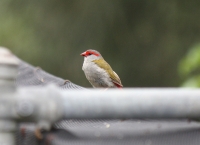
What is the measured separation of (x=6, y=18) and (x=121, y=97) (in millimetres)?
10729

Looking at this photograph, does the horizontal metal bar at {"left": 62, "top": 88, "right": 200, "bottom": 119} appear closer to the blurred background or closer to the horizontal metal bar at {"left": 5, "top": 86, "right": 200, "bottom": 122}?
the horizontal metal bar at {"left": 5, "top": 86, "right": 200, "bottom": 122}

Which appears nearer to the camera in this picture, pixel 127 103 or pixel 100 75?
pixel 127 103

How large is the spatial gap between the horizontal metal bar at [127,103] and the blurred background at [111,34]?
10279mm

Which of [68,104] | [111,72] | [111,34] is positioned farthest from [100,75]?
[111,34]

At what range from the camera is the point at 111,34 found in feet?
41.5

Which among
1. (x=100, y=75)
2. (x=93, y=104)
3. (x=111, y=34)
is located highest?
(x=111, y=34)

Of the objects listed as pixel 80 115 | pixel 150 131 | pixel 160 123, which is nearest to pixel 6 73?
pixel 80 115

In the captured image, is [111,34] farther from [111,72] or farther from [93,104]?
[93,104]

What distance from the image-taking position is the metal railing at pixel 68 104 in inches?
46.9

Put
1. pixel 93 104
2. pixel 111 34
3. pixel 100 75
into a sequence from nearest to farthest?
1. pixel 93 104
2. pixel 100 75
3. pixel 111 34

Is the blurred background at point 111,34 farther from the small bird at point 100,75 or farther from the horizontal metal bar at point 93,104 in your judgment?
the horizontal metal bar at point 93,104

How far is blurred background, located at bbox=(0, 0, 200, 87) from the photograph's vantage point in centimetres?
1191

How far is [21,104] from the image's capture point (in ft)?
3.89

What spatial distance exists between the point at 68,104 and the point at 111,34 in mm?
11473
